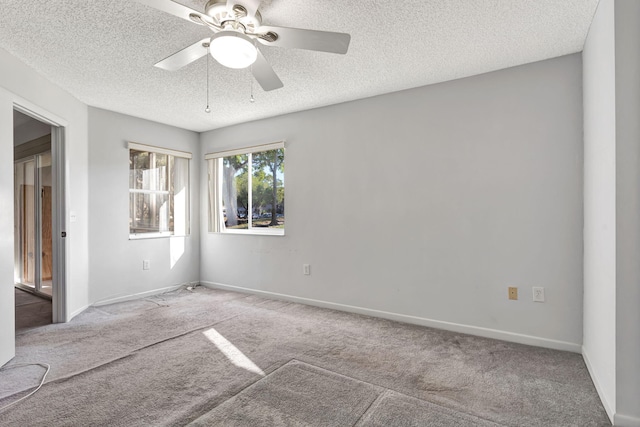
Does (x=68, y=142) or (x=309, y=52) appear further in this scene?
(x=68, y=142)

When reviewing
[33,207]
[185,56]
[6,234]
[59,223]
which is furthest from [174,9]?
[33,207]

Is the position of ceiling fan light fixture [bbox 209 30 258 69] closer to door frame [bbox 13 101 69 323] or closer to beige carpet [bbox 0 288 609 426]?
beige carpet [bbox 0 288 609 426]

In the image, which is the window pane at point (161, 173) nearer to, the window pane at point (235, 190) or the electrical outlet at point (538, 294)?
the window pane at point (235, 190)

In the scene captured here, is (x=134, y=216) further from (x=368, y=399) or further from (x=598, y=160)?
(x=598, y=160)

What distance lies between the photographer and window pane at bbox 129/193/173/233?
14.8ft

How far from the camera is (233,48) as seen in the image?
1.77 metres

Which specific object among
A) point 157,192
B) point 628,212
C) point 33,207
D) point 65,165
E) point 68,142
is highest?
point 68,142

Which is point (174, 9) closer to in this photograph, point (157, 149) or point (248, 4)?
point (248, 4)

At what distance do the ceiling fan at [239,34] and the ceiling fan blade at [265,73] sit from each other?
0.06 meters

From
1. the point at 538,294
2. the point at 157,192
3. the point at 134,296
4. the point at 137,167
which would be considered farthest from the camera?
the point at 157,192

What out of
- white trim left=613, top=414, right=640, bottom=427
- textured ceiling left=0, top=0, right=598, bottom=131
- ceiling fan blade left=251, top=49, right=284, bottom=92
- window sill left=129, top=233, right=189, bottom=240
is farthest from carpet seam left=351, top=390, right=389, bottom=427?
window sill left=129, top=233, right=189, bottom=240

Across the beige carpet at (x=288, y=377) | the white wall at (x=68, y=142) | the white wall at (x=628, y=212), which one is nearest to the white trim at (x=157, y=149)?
the white wall at (x=68, y=142)

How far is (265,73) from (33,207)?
4.64 metres

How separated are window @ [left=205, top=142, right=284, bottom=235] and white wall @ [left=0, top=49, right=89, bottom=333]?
5.33 feet
